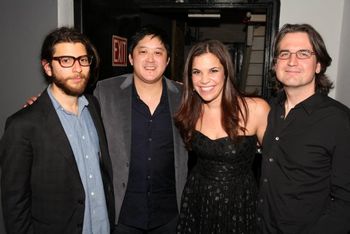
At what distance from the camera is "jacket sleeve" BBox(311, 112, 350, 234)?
1608 millimetres

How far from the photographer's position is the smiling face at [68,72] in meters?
1.76

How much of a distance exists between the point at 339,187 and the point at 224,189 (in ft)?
2.24

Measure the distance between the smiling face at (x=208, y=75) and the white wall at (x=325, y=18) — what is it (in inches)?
45.3

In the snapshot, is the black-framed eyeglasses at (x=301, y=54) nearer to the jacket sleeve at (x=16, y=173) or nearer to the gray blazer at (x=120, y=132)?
the gray blazer at (x=120, y=132)

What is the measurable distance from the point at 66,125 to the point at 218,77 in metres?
1.01

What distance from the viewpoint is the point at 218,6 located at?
2975 mm

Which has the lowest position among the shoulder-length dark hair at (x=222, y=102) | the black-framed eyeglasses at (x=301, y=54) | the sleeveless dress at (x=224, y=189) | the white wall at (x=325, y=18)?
the sleeveless dress at (x=224, y=189)

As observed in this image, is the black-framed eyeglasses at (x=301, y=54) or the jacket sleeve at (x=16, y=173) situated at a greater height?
the black-framed eyeglasses at (x=301, y=54)

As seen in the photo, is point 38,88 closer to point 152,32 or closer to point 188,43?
point 152,32

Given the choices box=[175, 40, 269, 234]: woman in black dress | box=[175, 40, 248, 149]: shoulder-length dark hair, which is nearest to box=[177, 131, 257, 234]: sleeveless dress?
box=[175, 40, 269, 234]: woman in black dress

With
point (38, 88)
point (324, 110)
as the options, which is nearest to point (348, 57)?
point (324, 110)

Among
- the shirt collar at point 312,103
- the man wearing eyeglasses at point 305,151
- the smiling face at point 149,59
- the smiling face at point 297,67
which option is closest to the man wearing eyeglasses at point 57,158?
the smiling face at point 149,59

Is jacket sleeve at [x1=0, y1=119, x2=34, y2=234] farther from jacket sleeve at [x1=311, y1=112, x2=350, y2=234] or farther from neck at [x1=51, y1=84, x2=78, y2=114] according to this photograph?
jacket sleeve at [x1=311, y1=112, x2=350, y2=234]

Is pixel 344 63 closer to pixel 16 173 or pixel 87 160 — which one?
pixel 87 160
